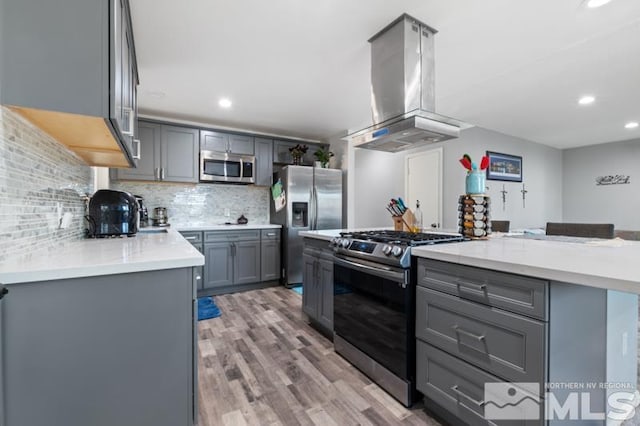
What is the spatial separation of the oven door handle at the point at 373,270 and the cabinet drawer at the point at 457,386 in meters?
0.37

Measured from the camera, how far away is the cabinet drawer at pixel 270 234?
4109 millimetres

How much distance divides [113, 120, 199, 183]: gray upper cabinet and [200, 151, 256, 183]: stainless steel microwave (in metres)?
0.13

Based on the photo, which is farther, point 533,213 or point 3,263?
point 533,213

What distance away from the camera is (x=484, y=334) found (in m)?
1.25

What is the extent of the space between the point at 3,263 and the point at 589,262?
7.10ft

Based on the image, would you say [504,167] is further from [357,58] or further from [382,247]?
[382,247]

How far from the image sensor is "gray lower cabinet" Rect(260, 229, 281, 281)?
4082 mm

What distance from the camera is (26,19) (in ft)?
3.31

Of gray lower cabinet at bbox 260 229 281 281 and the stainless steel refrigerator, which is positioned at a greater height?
the stainless steel refrigerator

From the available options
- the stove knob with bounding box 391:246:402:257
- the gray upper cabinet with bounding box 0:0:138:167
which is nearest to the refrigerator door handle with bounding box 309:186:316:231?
the stove knob with bounding box 391:246:402:257

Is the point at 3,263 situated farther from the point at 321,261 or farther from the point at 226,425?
the point at 321,261

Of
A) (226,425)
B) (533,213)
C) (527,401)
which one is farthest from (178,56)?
(533,213)

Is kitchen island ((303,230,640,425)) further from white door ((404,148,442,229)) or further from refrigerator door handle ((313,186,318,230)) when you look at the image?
white door ((404,148,442,229))

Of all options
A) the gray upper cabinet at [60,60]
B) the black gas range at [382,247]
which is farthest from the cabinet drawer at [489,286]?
the gray upper cabinet at [60,60]
